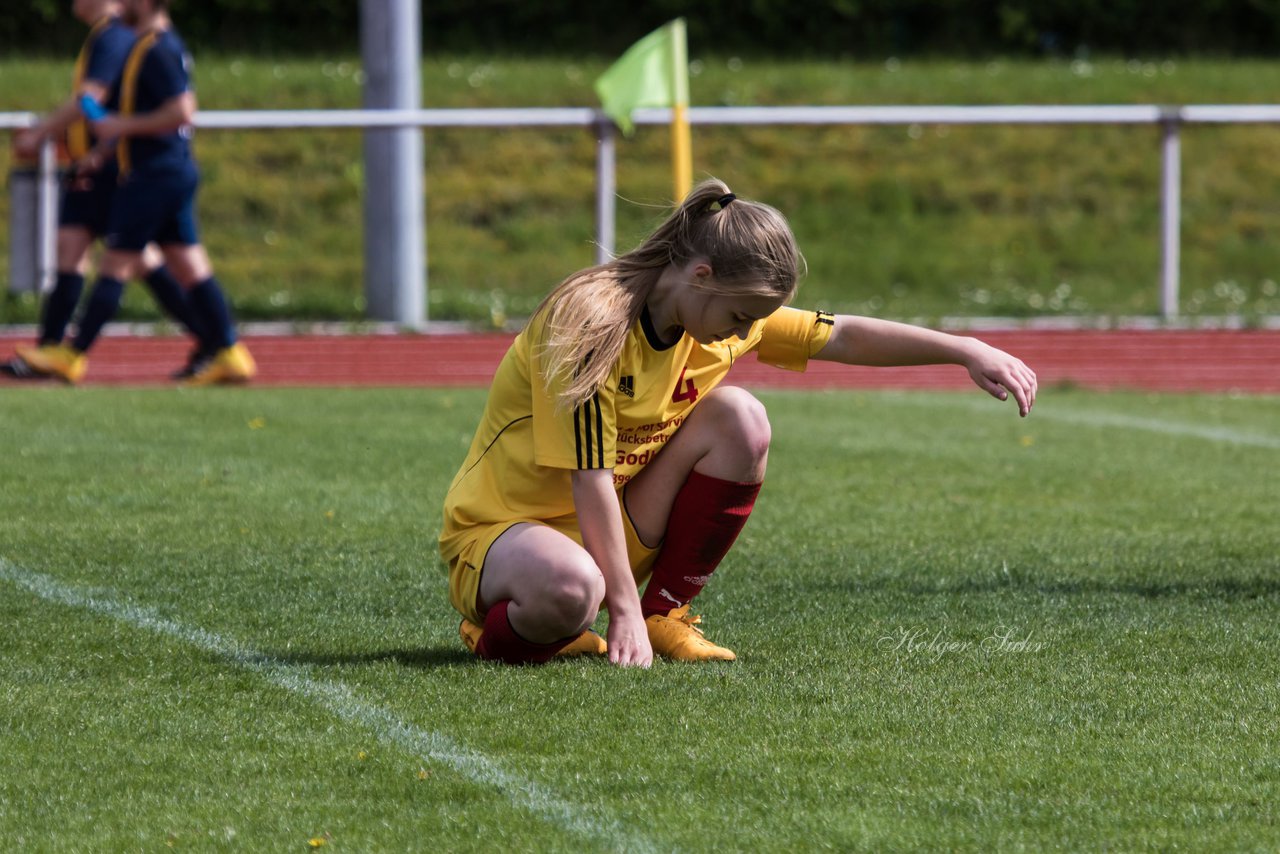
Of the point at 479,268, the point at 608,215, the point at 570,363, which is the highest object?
the point at 570,363

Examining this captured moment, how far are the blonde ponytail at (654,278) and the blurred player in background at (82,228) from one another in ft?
21.2

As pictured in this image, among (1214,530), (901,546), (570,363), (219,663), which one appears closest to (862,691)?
(570,363)

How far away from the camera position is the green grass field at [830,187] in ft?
56.1

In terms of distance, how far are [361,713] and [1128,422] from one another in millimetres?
6529

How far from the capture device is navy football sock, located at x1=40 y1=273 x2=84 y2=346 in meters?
9.99

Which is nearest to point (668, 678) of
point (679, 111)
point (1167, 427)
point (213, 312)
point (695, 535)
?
point (695, 535)

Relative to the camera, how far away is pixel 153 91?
32.6ft

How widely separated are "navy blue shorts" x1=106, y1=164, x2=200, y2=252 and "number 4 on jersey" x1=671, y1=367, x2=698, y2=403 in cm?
627

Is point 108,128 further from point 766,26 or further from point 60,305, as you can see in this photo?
point 766,26

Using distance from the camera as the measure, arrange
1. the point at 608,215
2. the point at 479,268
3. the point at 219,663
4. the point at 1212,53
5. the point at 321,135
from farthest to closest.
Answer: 1. the point at 1212,53
2. the point at 321,135
3. the point at 479,268
4. the point at 608,215
5. the point at 219,663

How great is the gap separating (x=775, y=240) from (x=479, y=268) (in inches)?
527

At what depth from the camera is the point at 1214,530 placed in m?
6.09

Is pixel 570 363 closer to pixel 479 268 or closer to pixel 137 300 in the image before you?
pixel 137 300

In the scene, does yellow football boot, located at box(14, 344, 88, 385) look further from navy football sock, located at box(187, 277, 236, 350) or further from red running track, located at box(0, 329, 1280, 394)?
red running track, located at box(0, 329, 1280, 394)
